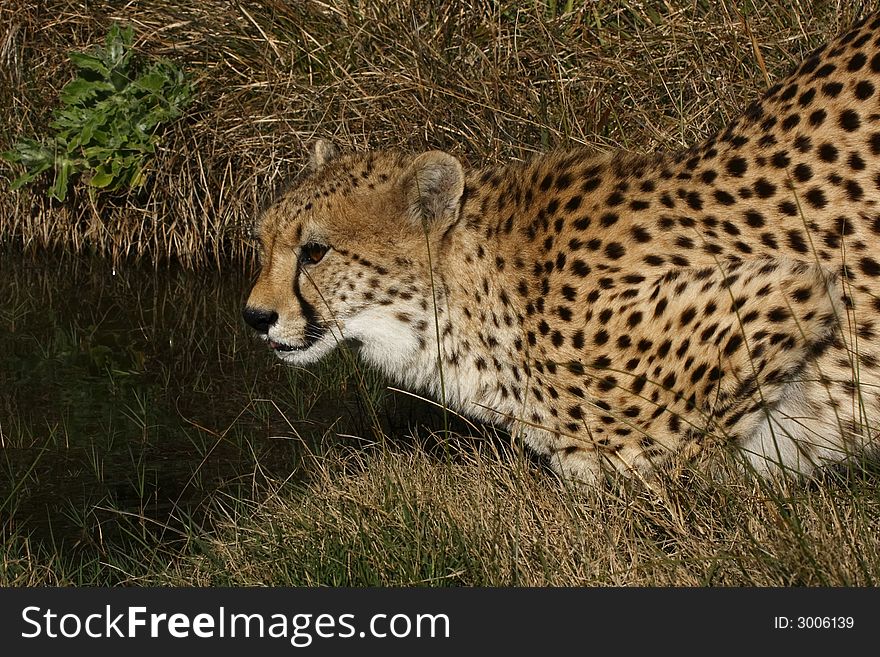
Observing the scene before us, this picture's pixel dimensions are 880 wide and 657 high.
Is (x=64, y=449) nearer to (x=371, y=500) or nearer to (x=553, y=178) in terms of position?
(x=371, y=500)

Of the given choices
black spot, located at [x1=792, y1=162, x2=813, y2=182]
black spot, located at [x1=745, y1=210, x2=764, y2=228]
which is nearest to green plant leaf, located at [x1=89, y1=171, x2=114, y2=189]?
black spot, located at [x1=745, y1=210, x2=764, y2=228]

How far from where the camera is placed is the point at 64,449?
556 cm

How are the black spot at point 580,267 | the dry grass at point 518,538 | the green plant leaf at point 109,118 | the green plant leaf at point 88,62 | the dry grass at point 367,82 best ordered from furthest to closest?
1. the green plant leaf at point 109,118
2. the green plant leaf at point 88,62
3. the dry grass at point 367,82
4. the black spot at point 580,267
5. the dry grass at point 518,538

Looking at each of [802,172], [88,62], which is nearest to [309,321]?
[802,172]

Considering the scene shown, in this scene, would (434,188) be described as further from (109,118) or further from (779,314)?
(109,118)

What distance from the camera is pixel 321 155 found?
4898 mm

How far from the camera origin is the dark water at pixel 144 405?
5125mm

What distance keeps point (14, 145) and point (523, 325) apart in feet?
17.4

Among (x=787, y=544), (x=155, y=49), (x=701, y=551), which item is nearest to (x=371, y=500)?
(x=701, y=551)

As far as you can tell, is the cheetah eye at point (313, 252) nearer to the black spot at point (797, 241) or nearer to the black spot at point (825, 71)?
the black spot at point (797, 241)

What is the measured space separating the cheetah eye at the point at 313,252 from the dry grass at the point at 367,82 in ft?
8.09

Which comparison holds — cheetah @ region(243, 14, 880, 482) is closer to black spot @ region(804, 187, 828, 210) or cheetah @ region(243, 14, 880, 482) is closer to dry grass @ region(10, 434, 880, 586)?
black spot @ region(804, 187, 828, 210)

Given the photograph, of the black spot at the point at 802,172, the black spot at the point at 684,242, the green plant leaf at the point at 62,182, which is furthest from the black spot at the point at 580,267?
the green plant leaf at the point at 62,182

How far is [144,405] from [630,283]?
8.76 feet
